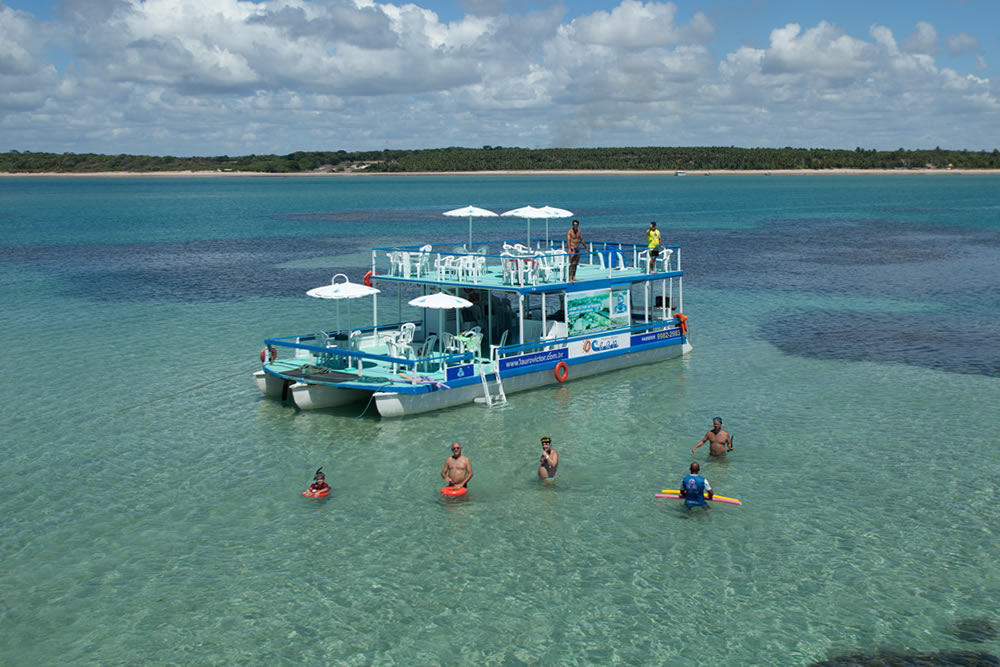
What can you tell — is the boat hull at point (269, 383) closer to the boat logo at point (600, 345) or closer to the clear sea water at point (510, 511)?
the clear sea water at point (510, 511)

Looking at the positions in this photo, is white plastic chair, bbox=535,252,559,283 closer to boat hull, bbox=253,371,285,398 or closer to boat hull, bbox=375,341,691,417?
boat hull, bbox=375,341,691,417

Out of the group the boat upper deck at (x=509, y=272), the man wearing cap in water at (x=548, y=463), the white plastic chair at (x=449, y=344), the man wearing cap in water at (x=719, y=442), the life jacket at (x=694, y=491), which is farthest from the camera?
the boat upper deck at (x=509, y=272)

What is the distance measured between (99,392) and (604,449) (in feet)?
48.8

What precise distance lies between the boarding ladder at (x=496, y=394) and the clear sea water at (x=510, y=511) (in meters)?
0.62

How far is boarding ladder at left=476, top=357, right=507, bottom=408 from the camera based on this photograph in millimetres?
24547

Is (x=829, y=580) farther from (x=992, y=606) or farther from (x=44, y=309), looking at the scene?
(x=44, y=309)

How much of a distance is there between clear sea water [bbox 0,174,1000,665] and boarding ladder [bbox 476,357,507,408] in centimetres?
62

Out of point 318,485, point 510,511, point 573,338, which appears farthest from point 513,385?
point 318,485

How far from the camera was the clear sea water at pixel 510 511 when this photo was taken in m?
13.5

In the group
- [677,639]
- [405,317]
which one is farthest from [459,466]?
[405,317]

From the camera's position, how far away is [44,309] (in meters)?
41.0

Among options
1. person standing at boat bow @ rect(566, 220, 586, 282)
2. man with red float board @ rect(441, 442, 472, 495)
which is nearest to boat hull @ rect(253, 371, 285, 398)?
man with red float board @ rect(441, 442, 472, 495)

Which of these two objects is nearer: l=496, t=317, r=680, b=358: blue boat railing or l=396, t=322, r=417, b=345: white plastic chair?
l=396, t=322, r=417, b=345: white plastic chair

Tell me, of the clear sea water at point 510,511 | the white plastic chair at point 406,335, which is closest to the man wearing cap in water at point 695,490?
the clear sea water at point 510,511
